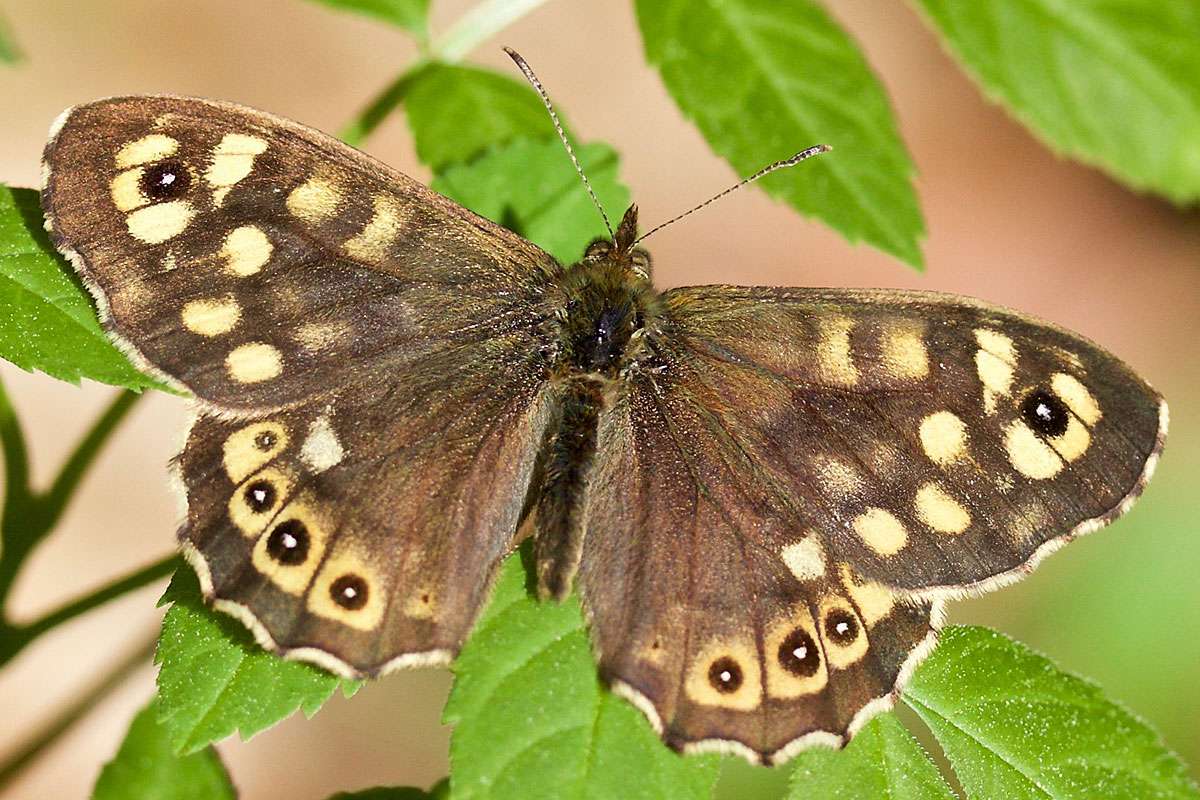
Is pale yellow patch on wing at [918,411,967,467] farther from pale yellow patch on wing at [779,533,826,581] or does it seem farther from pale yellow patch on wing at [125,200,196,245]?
pale yellow patch on wing at [125,200,196,245]

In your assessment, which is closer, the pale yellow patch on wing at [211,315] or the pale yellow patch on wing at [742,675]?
the pale yellow patch on wing at [742,675]

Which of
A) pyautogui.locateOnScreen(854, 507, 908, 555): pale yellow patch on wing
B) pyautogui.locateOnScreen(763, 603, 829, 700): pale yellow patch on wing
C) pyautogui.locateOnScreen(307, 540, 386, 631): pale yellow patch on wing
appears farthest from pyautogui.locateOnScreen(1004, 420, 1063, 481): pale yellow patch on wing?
pyautogui.locateOnScreen(307, 540, 386, 631): pale yellow patch on wing

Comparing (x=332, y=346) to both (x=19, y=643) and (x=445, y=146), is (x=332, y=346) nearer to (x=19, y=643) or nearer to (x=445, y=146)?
(x=445, y=146)

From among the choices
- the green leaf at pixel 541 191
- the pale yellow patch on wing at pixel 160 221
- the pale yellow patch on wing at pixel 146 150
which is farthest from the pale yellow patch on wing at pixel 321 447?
the green leaf at pixel 541 191

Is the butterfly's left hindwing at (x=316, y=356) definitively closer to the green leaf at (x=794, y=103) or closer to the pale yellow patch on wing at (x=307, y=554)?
the pale yellow patch on wing at (x=307, y=554)

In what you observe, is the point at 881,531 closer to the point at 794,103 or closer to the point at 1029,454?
the point at 1029,454

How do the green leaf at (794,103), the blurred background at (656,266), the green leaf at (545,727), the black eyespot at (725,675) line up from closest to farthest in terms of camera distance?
the green leaf at (545,727), the black eyespot at (725,675), the green leaf at (794,103), the blurred background at (656,266)

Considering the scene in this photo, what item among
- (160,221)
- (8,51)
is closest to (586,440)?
(160,221)
